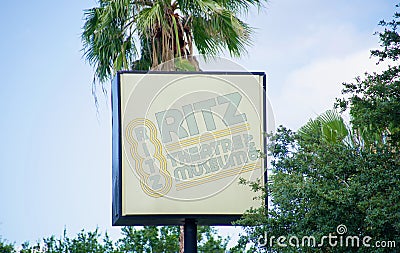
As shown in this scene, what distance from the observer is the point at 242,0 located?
1650 centimetres

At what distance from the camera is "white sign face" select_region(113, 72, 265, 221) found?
13.0 m

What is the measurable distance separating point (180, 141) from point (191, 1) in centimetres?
357

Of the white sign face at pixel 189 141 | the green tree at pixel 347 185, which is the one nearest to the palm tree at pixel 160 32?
the white sign face at pixel 189 141

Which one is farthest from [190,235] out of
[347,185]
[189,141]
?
[347,185]

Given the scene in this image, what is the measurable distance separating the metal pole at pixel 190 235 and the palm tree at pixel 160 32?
11.2 feet

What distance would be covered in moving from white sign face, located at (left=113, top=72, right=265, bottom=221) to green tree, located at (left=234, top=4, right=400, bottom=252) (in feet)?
4.14

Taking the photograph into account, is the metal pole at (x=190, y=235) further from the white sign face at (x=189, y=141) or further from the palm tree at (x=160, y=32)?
the palm tree at (x=160, y=32)

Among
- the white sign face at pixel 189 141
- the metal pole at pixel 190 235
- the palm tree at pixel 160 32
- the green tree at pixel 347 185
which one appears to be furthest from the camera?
the palm tree at pixel 160 32

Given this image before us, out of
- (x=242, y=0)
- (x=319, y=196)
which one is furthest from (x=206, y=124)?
(x=242, y=0)

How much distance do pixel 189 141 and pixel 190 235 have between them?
4.88 feet

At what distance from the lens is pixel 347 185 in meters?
11.1

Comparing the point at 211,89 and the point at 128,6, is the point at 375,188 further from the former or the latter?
the point at 128,6

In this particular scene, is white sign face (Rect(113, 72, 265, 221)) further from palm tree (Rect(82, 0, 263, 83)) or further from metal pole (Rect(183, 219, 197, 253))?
palm tree (Rect(82, 0, 263, 83))

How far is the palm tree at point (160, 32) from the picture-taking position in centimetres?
1555
